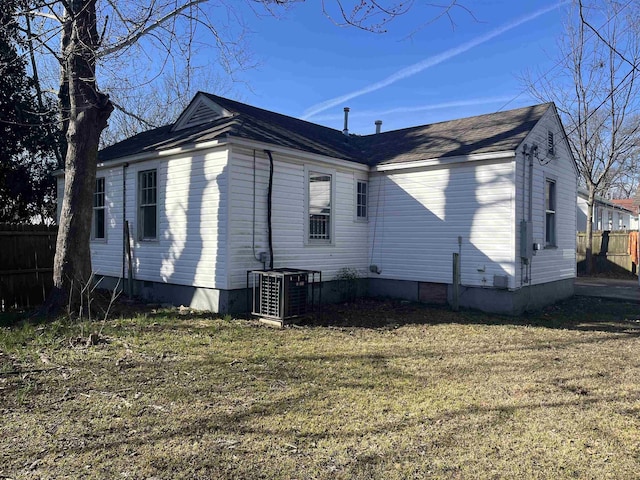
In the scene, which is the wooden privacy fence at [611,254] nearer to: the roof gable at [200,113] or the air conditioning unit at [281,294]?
the air conditioning unit at [281,294]

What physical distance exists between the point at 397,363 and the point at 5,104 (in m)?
14.5

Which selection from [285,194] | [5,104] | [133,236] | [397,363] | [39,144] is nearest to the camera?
[397,363]

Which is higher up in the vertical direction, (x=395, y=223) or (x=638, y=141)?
(x=638, y=141)

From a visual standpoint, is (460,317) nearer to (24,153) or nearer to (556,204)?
(556,204)

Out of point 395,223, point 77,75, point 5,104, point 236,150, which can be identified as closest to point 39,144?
point 5,104

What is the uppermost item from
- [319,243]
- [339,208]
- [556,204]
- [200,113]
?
[200,113]

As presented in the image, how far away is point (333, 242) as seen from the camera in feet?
35.0

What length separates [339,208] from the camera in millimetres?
10828

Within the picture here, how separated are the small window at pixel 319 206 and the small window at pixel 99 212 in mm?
5410

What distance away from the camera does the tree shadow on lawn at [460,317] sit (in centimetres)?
847

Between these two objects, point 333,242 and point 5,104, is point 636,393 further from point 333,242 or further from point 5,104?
point 5,104

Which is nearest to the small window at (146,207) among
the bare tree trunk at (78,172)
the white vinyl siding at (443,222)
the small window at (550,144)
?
the bare tree trunk at (78,172)

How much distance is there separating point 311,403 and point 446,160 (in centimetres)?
729

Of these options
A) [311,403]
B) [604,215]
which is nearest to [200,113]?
[311,403]
